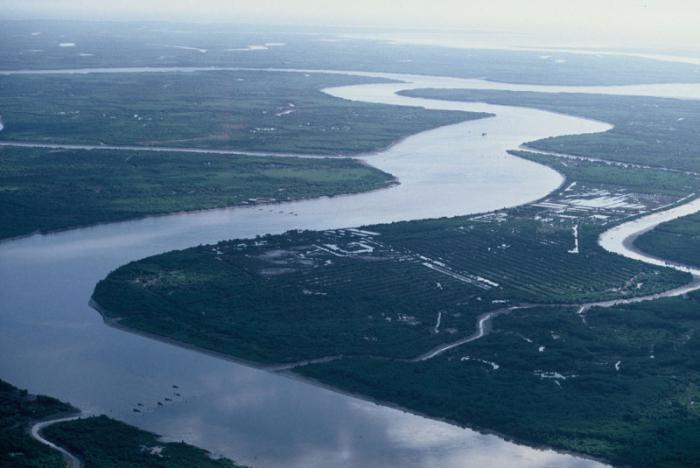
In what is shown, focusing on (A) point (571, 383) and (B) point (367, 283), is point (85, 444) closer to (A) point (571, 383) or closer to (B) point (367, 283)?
(A) point (571, 383)

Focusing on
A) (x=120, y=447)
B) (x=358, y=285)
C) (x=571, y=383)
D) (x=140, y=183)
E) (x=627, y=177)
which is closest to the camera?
(x=120, y=447)

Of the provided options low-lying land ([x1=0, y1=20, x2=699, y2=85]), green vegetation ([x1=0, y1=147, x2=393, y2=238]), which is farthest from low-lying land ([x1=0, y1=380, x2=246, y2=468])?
low-lying land ([x1=0, y1=20, x2=699, y2=85])

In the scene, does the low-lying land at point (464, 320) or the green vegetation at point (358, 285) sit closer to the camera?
the low-lying land at point (464, 320)

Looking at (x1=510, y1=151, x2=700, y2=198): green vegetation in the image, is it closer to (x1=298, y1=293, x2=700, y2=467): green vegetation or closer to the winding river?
the winding river

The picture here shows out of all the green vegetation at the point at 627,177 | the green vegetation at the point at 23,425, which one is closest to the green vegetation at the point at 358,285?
the green vegetation at the point at 23,425

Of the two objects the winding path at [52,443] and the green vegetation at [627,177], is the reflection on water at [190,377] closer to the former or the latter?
the winding path at [52,443]

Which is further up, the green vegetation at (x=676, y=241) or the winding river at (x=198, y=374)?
the green vegetation at (x=676, y=241)

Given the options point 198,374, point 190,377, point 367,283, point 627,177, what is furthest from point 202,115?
point 190,377
